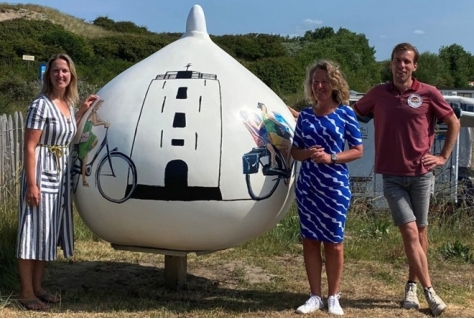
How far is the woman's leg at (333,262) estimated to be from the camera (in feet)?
15.6

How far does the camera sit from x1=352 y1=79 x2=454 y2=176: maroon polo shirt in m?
4.89

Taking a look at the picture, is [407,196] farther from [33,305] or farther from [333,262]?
[33,305]

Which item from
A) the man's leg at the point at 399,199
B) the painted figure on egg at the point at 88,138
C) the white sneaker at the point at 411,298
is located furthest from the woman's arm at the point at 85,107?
the white sneaker at the point at 411,298

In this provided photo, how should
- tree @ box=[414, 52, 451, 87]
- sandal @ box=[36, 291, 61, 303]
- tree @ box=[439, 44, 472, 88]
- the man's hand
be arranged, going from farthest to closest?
1. tree @ box=[439, 44, 472, 88]
2. tree @ box=[414, 52, 451, 87]
3. sandal @ box=[36, 291, 61, 303]
4. the man's hand

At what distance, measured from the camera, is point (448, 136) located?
5035 mm

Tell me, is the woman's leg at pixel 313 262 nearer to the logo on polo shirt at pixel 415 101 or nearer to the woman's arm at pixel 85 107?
the logo on polo shirt at pixel 415 101

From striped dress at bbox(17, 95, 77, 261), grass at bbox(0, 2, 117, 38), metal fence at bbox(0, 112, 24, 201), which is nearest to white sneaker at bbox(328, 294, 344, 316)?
striped dress at bbox(17, 95, 77, 261)

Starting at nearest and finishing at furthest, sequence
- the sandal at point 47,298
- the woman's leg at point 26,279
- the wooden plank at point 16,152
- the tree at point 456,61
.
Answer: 1. the woman's leg at point 26,279
2. the sandal at point 47,298
3. the wooden plank at point 16,152
4. the tree at point 456,61

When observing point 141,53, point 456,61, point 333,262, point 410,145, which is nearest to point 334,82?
point 410,145

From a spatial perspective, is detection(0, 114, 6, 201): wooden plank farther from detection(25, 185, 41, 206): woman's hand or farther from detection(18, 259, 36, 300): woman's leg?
detection(25, 185, 41, 206): woman's hand

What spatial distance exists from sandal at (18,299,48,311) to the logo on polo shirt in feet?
9.82

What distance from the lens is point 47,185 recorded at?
190 inches

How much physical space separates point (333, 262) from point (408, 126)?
3.59 ft

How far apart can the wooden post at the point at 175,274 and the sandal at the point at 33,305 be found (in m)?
1.04
